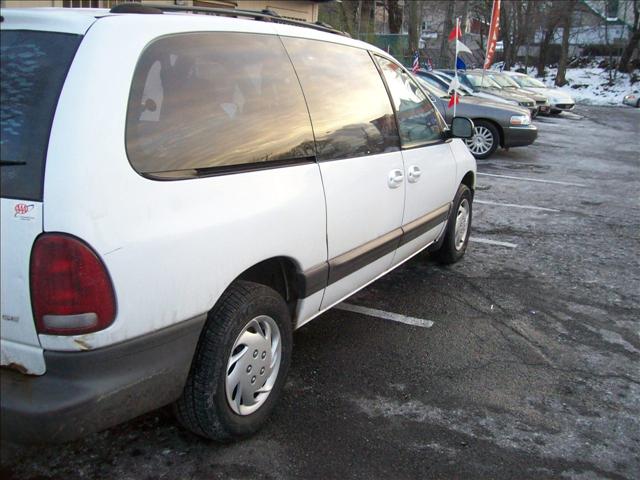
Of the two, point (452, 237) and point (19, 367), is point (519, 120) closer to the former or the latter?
point (452, 237)

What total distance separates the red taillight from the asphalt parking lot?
0.88 meters

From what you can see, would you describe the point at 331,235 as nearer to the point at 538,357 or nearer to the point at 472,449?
the point at 472,449

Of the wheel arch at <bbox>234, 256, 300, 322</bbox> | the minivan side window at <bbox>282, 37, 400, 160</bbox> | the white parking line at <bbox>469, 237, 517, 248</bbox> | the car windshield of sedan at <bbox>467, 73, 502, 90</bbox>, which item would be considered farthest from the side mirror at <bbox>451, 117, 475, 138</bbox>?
the car windshield of sedan at <bbox>467, 73, 502, 90</bbox>

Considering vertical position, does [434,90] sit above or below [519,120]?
above

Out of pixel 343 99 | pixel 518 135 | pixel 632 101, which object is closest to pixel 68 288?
pixel 343 99

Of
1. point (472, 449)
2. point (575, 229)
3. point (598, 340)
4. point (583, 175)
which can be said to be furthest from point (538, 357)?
point (583, 175)

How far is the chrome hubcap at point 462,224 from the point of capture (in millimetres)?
5364

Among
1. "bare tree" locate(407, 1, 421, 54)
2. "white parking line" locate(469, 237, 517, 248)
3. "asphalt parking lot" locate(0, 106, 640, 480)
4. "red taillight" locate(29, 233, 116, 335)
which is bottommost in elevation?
"asphalt parking lot" locate(0, 106, 640, 480)

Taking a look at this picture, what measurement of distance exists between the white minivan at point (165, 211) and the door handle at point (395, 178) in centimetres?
26

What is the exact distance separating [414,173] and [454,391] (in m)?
1.42

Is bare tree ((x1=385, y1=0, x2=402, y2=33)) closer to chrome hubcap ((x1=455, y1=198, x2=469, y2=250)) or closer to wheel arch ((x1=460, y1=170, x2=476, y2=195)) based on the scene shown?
wheel arch ((x1=460, y1=170, x2=476, y2=195))

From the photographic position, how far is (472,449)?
287cm

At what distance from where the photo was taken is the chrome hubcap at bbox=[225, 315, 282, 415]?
265cm

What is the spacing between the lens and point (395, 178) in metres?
3.71
